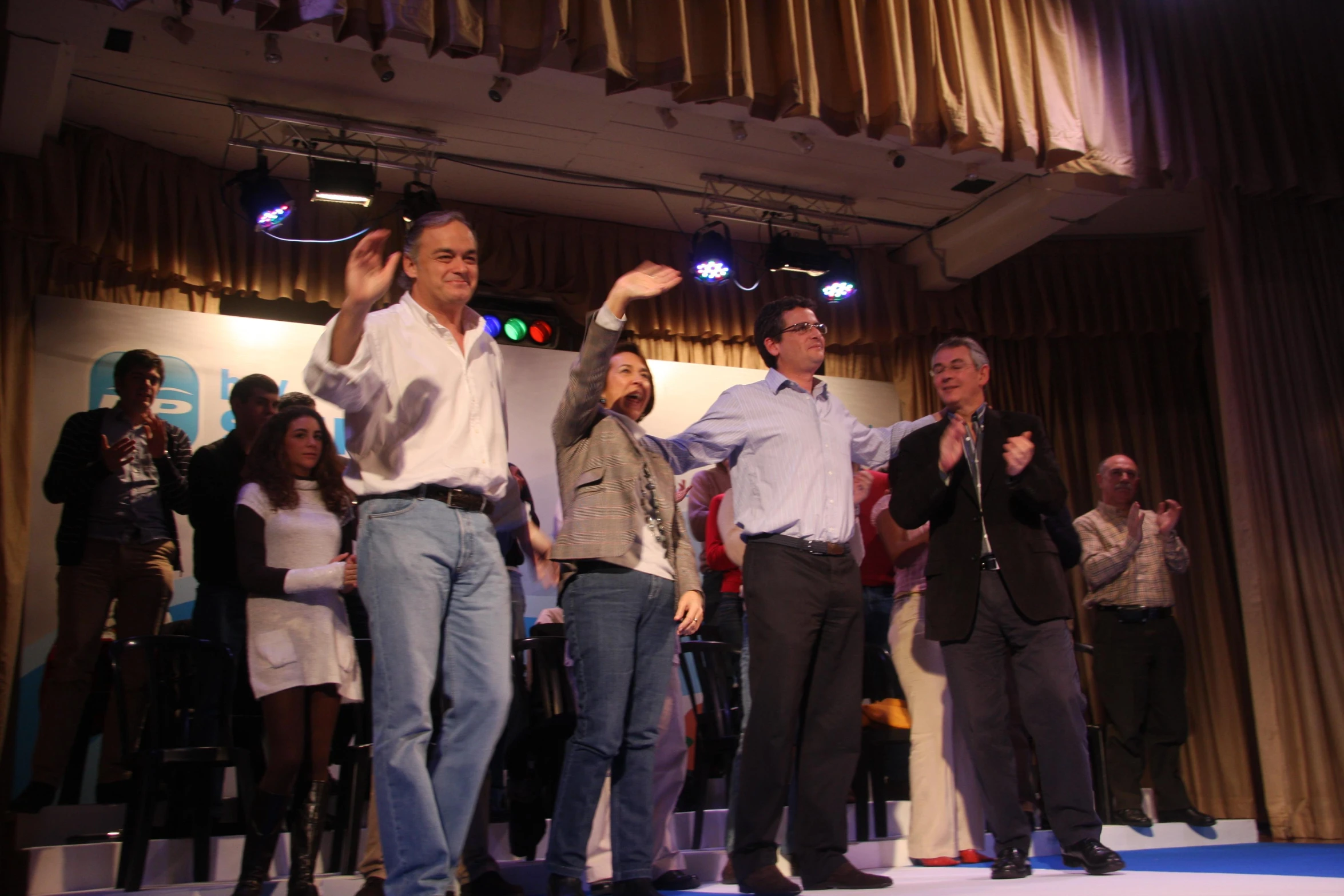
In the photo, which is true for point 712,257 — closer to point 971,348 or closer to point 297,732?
point 971,348

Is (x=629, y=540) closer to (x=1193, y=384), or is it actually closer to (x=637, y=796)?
(x=637, y=796)

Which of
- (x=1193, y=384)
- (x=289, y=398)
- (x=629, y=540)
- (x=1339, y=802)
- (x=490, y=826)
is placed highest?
(x=1193, y=384)

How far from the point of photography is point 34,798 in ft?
12.3

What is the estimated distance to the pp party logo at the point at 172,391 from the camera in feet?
18.4

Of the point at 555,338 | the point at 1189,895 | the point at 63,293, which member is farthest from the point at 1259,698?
the point at 63,293

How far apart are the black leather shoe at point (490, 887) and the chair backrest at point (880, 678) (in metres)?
2.08

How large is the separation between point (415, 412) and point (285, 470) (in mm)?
1182

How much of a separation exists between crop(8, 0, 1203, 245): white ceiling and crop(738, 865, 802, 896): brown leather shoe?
3.44 meters

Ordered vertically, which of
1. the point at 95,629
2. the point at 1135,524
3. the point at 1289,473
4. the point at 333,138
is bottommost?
the point at 95,629

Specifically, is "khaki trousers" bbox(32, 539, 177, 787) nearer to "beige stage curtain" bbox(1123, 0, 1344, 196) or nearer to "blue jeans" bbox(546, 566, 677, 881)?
"blue jeans" bbox(546, 566, 677, 881)

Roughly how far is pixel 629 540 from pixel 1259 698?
386 cm

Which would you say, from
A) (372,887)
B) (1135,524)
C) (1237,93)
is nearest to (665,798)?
(372,887)

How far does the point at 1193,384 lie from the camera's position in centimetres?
Answer: 775

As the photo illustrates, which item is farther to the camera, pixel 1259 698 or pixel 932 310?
pixel 932 310
